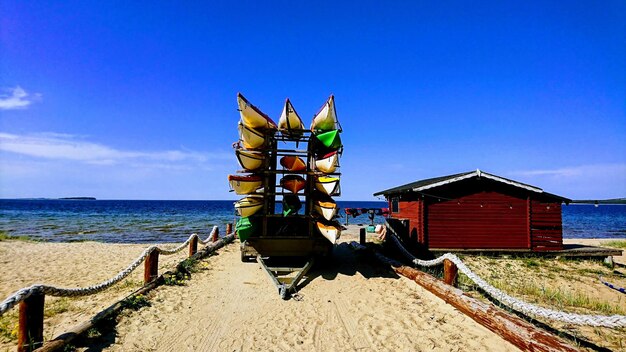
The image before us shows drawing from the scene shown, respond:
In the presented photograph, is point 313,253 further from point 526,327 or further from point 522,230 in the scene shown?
point 522,230

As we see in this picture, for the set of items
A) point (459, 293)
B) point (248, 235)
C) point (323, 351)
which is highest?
point (248, 235)

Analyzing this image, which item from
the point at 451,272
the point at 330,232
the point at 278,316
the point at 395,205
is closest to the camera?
the point at 278,316

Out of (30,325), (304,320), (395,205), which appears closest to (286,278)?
(304,320)

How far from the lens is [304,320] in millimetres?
6484

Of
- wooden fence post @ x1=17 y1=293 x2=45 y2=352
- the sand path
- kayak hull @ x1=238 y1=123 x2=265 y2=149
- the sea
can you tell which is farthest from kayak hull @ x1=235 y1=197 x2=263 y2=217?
the sea

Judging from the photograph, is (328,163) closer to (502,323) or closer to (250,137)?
(250,137)

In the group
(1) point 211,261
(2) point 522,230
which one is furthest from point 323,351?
(2) point 522,230

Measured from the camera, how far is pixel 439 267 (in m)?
11.0

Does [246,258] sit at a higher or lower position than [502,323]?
lower

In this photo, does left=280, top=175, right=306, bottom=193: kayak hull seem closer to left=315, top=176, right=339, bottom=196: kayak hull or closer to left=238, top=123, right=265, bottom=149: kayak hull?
left=315, top=176, right=339, bottom=196: kayak hull

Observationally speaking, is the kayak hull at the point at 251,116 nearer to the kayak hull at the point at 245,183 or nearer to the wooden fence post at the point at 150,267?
the kayak hull at the point at 245,183

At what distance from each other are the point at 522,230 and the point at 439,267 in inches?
233

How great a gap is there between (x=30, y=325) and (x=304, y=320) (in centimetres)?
441

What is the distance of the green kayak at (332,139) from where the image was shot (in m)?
11.0
